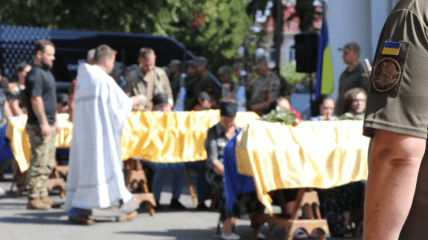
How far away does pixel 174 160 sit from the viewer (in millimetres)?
10422

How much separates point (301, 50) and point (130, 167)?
6.13 m

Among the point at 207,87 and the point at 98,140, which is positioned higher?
the point at 207,87

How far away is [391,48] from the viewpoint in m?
2.00

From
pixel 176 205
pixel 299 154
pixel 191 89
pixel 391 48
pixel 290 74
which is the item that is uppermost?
pixel 290 74

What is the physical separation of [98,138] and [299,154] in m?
2.63

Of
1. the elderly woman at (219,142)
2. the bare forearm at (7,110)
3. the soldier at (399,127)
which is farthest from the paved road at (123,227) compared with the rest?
the soldier at (399,127)

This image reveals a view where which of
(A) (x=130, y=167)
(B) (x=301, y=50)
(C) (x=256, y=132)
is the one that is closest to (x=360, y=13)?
(B) (x=301, y=50)

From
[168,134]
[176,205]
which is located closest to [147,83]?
[168,134]

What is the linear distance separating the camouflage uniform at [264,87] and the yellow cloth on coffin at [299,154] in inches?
199

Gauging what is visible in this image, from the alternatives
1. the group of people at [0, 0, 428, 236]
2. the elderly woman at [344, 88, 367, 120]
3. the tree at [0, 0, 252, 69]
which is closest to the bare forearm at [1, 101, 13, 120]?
the group of people at [0, 0, 428, 236]

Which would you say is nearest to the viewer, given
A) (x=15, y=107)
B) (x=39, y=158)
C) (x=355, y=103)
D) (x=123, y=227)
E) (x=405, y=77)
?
(x=405, y=77)

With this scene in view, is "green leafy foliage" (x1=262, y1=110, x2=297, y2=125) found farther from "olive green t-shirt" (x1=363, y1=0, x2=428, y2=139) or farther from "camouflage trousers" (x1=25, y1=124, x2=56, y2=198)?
"olive green t-shirt" (x1=363, y1=0, x2=428, y2=139)

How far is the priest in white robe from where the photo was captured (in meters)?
9.06

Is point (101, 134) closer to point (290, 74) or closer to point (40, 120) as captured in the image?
point (40, 120)
